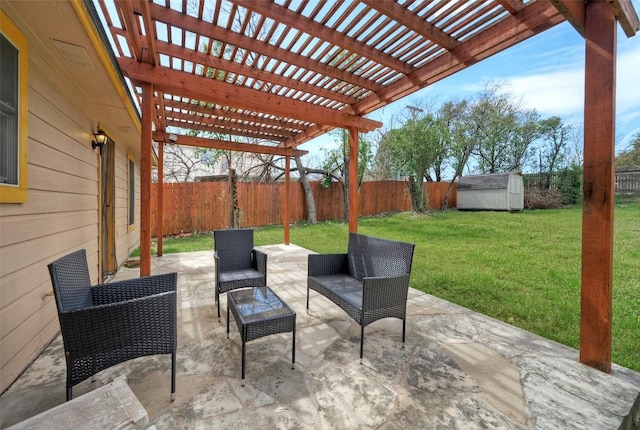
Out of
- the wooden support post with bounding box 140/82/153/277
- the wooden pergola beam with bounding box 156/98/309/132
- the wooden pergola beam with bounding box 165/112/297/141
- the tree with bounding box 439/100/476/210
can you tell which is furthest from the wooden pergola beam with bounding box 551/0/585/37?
the tree with bounding box 439/100/476/210

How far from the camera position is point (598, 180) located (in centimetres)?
197

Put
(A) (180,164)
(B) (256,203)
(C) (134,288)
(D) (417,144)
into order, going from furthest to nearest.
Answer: (A) (180,164)
(D) (417,144)
(B) (256,203)
(C) (134,288)

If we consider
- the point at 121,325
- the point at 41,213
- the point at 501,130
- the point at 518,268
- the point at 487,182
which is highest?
the point at 501,130

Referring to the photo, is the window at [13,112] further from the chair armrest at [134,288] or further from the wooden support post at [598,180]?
the wooden support post at [598,180]

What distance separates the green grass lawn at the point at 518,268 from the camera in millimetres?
2859

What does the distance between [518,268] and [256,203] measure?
8382 millimetres

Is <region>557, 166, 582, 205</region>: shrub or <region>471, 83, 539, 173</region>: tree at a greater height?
<region>471, 83, 539, 173</region>: tree

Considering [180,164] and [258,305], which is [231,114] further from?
[180,164]

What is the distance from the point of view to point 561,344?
2.41 m

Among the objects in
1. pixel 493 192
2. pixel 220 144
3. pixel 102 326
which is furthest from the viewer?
pixel 493 192

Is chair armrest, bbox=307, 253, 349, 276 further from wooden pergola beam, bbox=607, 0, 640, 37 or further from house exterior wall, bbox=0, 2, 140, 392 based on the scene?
wooden pergola beam, bbox=607, 0, 640, 37

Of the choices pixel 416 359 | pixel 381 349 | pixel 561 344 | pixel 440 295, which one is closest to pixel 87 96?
pixel 381 349

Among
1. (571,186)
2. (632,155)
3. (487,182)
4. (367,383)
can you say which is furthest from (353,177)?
(632,155)

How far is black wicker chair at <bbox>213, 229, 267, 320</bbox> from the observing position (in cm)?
315
